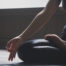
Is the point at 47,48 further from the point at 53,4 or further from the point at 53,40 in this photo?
the point at 53,4

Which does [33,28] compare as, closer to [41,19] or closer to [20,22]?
[41,19]

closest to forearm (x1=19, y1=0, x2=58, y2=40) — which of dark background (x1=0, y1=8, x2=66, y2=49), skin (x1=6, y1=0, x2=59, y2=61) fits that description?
skin (x1=6, y1=0, x2=59, y2=61)

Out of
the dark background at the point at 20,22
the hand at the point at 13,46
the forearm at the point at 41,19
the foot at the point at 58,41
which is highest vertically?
the dark background at the point at 20,22

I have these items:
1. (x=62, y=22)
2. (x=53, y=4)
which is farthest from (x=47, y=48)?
(x=62, y=22)

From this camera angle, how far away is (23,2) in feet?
9.16

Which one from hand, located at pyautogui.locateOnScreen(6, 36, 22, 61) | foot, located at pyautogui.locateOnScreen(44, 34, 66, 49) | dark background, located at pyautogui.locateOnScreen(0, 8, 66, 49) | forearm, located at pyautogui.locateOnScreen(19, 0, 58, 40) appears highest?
dark background, located at pyautogui.locateOnScreen(0, 8, 66, 49)

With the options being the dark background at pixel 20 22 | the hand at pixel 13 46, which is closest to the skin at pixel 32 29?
the hand at pixel 13 46

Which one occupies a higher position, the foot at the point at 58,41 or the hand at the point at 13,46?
the foot at the point at 58,41

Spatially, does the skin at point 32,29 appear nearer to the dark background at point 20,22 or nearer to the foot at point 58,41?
the foot at point 58,41

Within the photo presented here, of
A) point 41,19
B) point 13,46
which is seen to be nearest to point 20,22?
point 41,19

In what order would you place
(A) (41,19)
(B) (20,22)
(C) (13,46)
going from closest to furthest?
(C) (13,46) → (A) (41,19) → (B) (20,22)

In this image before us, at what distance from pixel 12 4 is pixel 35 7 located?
29 cm

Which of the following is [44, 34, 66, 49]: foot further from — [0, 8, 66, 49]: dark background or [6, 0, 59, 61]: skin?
[0, 8, 66, 49]: dark background

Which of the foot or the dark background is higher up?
the dark background
